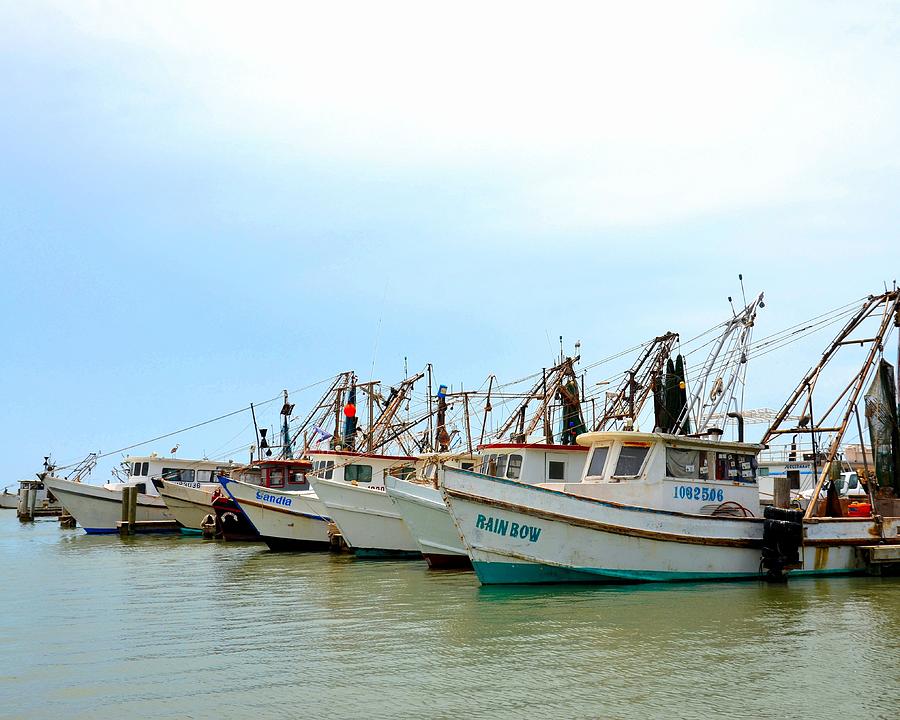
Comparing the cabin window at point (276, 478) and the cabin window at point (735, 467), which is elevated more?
the cabin window at point (735, 467)

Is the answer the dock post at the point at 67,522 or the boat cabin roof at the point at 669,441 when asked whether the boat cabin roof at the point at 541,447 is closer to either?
the boat cabin roof at the point at 669,441

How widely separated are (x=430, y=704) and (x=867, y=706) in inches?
162

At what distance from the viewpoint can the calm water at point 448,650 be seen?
8.80 m

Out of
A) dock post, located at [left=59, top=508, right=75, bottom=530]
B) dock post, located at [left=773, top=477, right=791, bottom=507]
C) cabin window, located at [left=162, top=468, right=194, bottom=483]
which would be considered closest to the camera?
dock post, located at [left=773, top=477, right=791, bottom=507]

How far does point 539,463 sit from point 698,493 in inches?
142

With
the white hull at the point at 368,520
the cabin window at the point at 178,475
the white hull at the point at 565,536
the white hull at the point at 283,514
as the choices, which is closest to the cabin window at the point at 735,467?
the white hull at the point at 565,536

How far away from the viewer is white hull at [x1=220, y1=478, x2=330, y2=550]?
29.3 metres

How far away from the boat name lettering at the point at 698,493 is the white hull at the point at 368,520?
9.98 meters

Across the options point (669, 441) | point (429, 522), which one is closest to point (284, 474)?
point (429, 522)

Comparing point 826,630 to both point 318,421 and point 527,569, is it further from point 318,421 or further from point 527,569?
point 318,421

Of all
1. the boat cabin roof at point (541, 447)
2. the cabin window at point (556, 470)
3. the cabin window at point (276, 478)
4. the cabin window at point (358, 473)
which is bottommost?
the cabin window at point (276, 478)

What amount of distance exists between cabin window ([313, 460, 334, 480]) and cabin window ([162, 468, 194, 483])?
14.2 metres

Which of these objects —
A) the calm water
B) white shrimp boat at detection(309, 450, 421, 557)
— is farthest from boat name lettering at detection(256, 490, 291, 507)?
the calm water

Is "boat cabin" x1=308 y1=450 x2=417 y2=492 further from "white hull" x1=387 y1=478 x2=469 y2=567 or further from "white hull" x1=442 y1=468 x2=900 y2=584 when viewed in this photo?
"white hull" x1=442 y1=468 x2=900 y2=584
